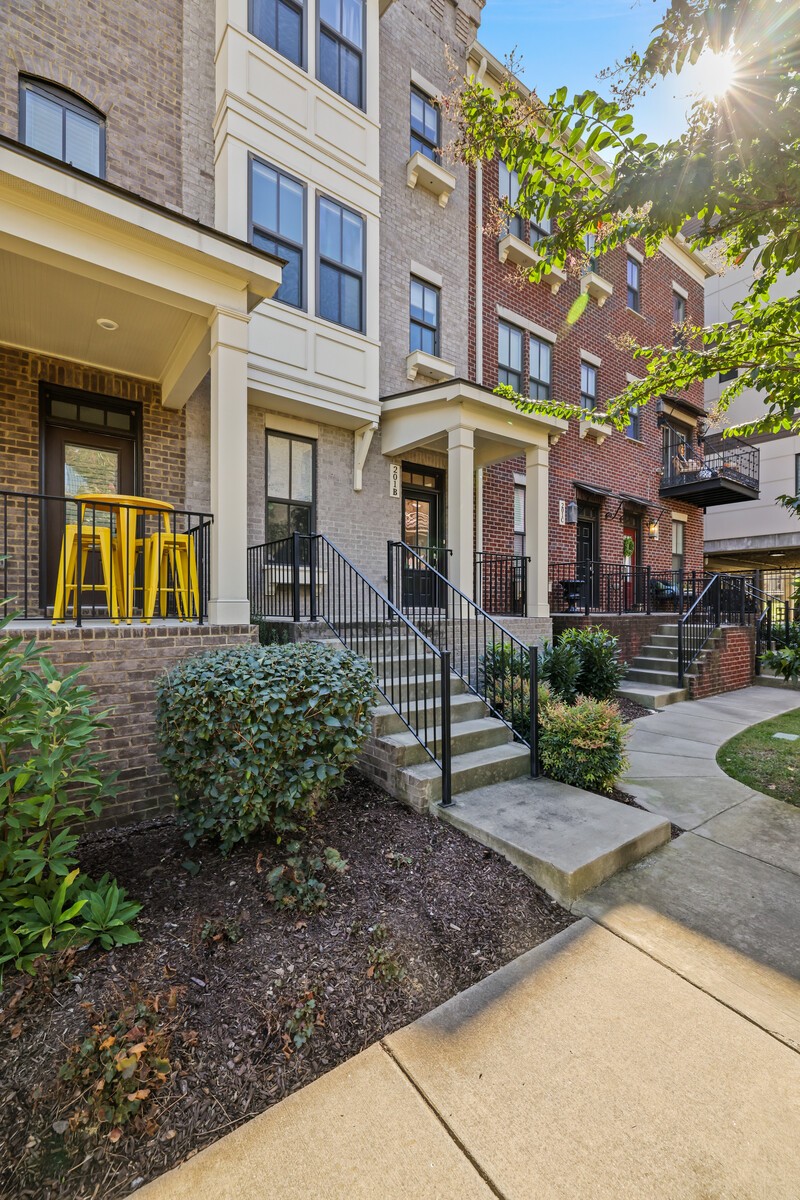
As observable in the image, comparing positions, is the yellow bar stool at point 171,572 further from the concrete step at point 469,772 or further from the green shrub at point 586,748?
the green shrub at point 586,748

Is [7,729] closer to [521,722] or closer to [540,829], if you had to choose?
[540,829]

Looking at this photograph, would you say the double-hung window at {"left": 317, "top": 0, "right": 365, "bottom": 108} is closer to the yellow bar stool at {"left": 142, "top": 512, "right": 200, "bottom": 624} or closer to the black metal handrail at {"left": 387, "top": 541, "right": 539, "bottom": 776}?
the black metal handrail at {"left": 387, "top": 541, "right": 539, "bottom": 776}

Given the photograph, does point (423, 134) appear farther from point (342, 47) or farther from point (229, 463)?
point (229, 463)

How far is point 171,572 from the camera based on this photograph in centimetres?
524

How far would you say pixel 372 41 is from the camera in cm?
755

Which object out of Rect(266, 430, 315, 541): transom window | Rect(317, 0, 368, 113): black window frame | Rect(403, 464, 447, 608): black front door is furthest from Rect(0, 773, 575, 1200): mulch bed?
A: Rect(317, 0, 368, 113): black window frame

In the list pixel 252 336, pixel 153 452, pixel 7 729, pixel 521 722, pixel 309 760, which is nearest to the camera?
pixel 7 729

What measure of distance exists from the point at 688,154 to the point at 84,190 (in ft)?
13.0

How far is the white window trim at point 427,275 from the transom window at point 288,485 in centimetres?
354

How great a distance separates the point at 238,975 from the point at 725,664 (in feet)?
30.8

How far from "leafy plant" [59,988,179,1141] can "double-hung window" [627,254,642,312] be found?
1582 cm

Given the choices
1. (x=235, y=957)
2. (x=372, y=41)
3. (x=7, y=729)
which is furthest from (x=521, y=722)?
(x=372, y=41)

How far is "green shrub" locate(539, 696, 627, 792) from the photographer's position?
4262 millimetres

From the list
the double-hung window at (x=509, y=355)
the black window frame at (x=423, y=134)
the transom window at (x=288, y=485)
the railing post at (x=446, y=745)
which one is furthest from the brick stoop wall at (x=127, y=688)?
the black window frame at (x=423, y=134)
